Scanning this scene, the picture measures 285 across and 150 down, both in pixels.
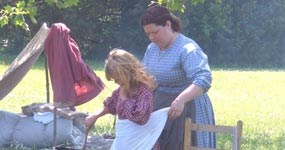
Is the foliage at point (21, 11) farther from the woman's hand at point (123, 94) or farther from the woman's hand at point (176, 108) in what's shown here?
the woman's hand at point (176, 108)

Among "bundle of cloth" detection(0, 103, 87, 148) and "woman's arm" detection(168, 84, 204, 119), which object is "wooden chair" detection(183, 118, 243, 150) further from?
"bundle of cloth" detection(0, 103, 87, 148)

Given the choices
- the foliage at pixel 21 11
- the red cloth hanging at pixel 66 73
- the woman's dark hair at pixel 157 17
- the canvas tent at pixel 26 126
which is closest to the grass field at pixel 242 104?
the red cloth hanging at pixel 66 73

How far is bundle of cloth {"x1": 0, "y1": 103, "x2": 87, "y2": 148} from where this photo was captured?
6945 mm

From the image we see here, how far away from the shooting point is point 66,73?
5570 mm

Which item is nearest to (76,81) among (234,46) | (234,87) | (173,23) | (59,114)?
(59,114)

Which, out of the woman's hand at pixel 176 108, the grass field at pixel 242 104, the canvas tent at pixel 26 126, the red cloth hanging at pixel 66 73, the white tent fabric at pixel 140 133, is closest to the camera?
the woman's hand at pixel 176 108

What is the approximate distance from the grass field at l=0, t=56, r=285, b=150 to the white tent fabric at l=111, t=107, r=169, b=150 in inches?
96.5

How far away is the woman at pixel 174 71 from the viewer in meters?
3.96

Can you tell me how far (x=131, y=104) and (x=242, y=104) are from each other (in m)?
8.32

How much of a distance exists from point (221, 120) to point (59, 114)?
331 centimetres

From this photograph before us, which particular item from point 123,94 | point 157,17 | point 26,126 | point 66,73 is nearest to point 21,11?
point 26,126

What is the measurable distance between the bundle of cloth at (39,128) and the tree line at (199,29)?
1704 centimetres

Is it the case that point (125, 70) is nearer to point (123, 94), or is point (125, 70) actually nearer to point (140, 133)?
point (123, 94)

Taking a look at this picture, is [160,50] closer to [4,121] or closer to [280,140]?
[4,121]
